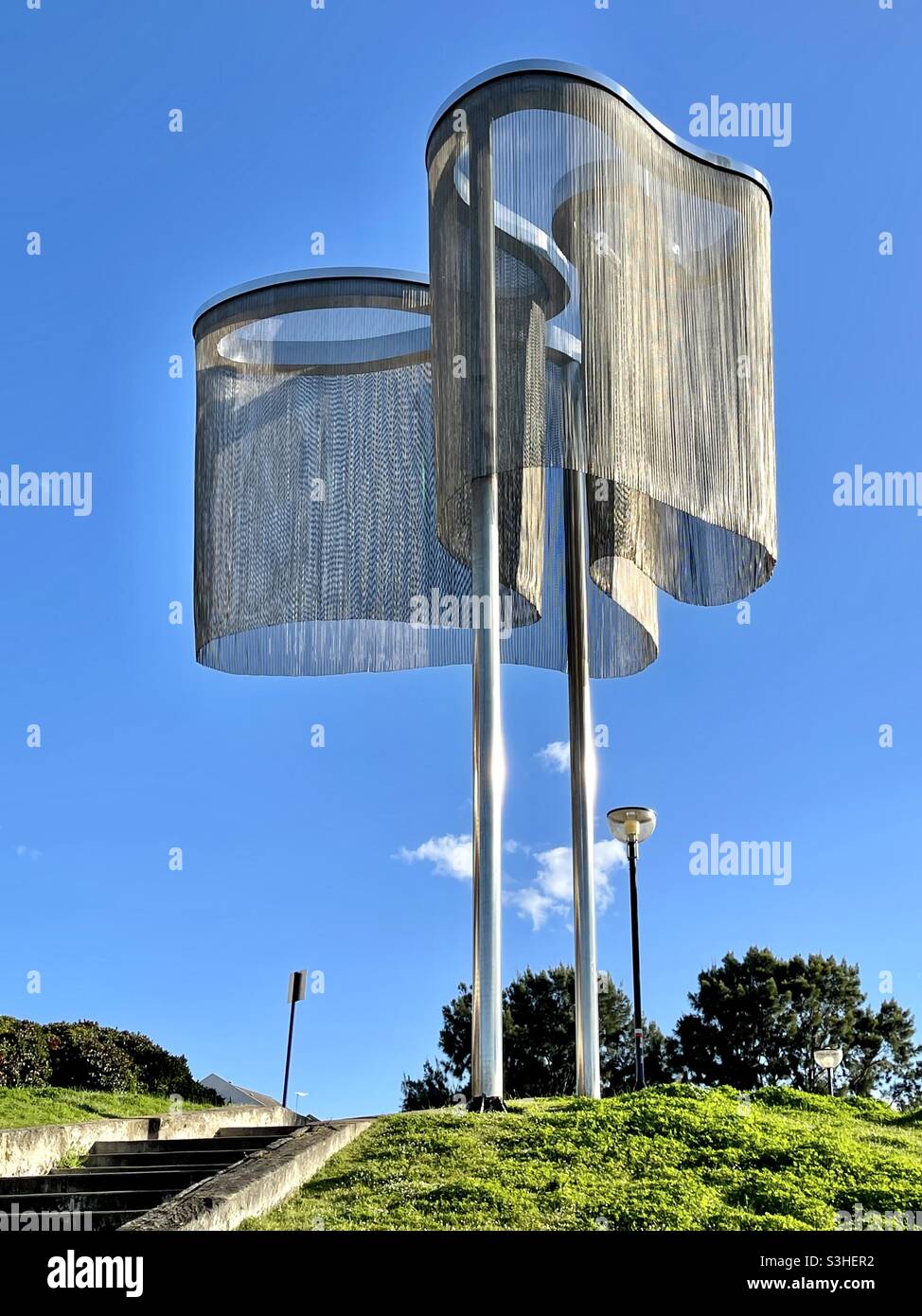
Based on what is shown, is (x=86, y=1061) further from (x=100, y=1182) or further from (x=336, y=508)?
(x=100, y=1182)

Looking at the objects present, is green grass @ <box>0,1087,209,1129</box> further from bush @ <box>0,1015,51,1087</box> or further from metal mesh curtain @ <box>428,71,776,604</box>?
metal mesh curtain @ <box>428,71,776,604</box>

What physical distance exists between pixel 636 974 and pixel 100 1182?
217 inches

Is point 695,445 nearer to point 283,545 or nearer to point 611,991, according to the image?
point 283,545

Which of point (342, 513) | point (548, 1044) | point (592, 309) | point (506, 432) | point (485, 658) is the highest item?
point (592, 309)

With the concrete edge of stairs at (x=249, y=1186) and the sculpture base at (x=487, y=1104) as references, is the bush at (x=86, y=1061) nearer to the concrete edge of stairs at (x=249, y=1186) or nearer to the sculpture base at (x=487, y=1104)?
the sculpture base at (x=487, y=1104)


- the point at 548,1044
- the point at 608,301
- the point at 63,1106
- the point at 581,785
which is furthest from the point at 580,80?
the point at 548,1044

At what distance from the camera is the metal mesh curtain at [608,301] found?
11.8 meters

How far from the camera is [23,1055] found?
14.0 metres

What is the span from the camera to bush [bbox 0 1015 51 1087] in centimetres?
1369

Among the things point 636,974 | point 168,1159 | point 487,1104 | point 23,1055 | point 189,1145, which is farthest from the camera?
point 23,1055

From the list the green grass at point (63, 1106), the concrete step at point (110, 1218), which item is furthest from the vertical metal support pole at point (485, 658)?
the concrete step at point (110, 1218)

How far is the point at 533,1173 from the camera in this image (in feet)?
23.9
